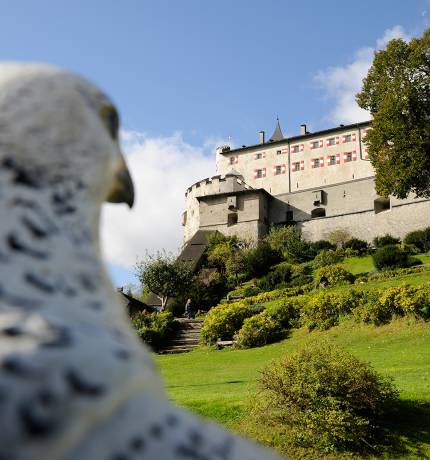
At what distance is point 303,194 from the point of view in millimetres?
51219

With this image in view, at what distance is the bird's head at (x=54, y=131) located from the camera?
0.88 metres

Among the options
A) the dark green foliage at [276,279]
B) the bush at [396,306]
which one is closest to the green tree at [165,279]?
the dark green foliage at [276,279]

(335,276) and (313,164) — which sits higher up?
(313,164)

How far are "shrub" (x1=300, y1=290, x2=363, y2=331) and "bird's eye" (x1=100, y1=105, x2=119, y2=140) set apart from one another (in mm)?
19659

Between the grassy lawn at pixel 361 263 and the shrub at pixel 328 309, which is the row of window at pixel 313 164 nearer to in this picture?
the grassy lawn at pixel 361 263

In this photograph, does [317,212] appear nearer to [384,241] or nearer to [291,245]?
[291,245]

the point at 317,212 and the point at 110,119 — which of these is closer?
the point at 110,119

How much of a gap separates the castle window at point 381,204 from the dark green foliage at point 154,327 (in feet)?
86.8

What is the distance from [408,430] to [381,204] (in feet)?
137

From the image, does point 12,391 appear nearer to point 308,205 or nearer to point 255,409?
point 255,409

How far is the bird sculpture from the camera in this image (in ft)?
2.14

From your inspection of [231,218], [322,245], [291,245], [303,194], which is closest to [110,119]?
[291,245]

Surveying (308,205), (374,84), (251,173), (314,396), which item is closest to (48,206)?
(314,396)

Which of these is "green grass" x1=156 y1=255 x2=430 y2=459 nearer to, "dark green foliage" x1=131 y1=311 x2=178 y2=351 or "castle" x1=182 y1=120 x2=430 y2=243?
"dark green foliage" x1=131 y1=311 x2=178 y2=351
